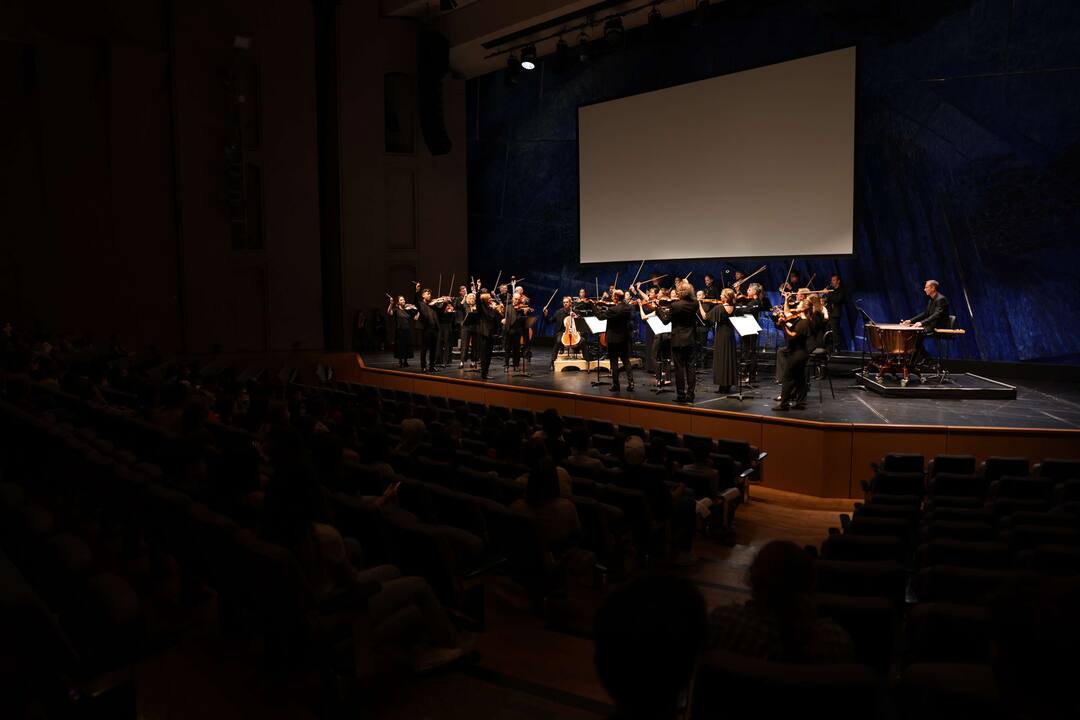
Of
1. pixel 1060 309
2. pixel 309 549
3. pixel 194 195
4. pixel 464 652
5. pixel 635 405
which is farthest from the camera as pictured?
pixel 194 195

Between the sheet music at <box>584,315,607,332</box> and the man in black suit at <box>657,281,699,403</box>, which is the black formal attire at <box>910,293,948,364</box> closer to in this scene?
the man in black suit at <box>657,281,699,403</box>

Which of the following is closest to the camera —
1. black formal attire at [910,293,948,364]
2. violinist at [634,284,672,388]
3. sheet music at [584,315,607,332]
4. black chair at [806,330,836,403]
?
black chair at [806,330,836,403]

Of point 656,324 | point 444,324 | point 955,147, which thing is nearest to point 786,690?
Answer: point 656,324

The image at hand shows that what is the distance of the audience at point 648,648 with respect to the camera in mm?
1346

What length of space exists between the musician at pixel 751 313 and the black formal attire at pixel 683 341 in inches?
44.5

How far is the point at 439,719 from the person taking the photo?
2781 millimetres

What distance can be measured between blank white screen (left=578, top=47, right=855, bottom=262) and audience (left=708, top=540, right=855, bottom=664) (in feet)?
40.5

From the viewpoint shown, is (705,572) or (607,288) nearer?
(705,572)

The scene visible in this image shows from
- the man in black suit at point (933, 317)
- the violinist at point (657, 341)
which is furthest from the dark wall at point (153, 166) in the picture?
the man in black suit at point (933, 317)

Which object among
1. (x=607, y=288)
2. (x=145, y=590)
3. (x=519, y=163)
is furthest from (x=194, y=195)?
(x=145, y=590)

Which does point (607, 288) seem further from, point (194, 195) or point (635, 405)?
point (194, 195)

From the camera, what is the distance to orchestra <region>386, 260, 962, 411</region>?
916cm

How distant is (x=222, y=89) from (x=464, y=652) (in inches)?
622

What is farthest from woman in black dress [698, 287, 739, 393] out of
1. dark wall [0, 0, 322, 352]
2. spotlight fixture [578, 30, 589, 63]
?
dark wall [0, 0, 322, 352]
